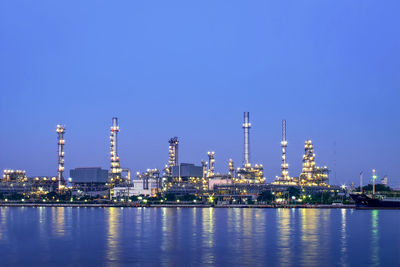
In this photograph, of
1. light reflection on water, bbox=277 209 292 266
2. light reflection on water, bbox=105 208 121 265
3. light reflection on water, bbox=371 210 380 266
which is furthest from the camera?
light reflection on water, bbox=105 208 121 265

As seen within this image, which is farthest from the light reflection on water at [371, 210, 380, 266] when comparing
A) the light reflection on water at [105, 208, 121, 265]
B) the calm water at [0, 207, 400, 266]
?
the light reflection on water at [105, 208, 121, 265]

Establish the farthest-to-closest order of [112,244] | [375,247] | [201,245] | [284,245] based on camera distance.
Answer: [112,244] → [284,245] → [201,245] → [375,247]

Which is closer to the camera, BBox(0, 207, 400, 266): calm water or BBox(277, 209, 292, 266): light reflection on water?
BBox(0, 207, 400, 266): calm water

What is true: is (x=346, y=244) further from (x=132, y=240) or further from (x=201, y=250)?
(x=132, y=240)

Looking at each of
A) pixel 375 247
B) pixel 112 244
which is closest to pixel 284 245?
pixel 375 247

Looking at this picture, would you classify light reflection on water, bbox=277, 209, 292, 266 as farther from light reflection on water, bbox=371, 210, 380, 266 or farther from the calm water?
light reflection on water, bbox=371, 210, 380, 266

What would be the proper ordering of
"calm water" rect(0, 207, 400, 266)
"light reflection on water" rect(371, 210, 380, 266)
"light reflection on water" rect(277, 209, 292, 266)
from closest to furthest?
"calm water" rect(0, 207, 400, 266)
"light reflection on water" rect(277, 209, 292, 266)
"light reflection on water" rect(371, 210, 380, 266)

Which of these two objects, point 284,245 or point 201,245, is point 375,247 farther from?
point 201,245

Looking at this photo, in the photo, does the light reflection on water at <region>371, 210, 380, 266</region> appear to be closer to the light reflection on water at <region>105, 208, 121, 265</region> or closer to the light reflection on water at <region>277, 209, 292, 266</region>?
the light reflection on water at <region>277, 209, 292, 266</region>

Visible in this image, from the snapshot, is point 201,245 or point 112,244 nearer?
point 201,245

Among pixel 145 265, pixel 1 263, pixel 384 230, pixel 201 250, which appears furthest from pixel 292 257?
pixel 384 230

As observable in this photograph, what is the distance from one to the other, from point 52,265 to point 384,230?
53.0 metres

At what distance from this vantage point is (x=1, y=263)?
178ft

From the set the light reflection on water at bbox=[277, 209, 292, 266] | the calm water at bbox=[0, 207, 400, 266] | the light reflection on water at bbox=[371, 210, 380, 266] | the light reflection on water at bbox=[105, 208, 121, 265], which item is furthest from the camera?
the light reflection on water at bbox=[105, 208, 121, 265]
